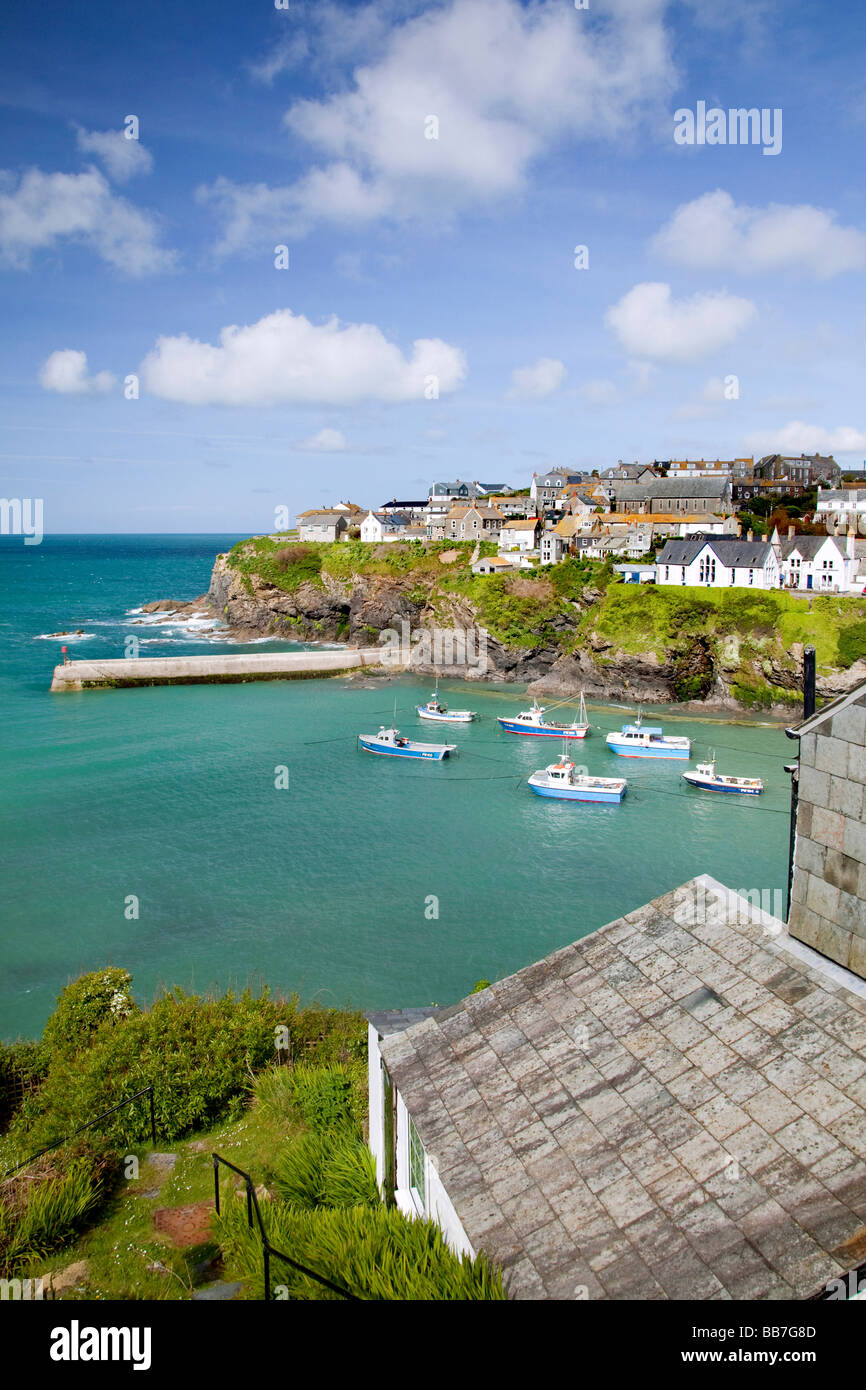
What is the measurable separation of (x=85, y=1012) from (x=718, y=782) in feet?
107

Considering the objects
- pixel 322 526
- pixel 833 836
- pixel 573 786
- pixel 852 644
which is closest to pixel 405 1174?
pixel 833 836

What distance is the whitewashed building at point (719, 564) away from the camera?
218 feet

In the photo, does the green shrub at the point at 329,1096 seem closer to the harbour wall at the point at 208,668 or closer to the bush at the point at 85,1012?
the bush at the point at 85,1012

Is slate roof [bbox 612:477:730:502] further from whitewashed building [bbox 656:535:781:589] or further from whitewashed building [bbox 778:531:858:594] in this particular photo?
whitewashed building [bbox 778:531:858:594]

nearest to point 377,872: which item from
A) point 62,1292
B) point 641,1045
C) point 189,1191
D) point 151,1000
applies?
point 151,1000

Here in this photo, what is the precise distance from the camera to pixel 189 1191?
12570mm

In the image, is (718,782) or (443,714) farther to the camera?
(443,714)

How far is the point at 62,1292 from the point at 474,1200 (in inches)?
245

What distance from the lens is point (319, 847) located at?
34.3 meters

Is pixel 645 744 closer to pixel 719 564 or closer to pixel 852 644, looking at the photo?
pixel 852 644

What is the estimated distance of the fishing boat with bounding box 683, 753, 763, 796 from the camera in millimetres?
40656

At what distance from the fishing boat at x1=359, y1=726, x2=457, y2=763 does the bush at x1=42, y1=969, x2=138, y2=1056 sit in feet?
101

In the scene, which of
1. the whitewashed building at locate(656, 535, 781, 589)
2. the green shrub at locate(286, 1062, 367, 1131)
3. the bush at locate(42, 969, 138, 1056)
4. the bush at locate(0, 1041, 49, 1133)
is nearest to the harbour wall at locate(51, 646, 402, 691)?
the whitewashed building at locate(656, 535, 781, 589)

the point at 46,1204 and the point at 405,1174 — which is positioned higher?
the point at 405,1174
